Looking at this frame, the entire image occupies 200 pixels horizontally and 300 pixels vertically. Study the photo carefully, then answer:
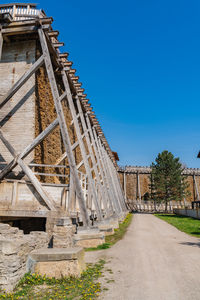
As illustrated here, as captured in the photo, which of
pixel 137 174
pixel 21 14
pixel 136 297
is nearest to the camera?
pixel 136 297

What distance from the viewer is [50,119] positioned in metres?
10.0

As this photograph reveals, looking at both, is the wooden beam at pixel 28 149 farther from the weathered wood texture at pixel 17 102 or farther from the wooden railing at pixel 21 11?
the wooden railing at pixel 21 11

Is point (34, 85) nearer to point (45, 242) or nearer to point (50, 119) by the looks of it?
point (50, 119)

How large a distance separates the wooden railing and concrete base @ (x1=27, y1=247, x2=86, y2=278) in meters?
9.37

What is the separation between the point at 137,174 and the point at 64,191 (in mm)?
30395

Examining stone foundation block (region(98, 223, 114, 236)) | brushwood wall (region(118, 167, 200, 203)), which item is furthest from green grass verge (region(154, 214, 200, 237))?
brushwood wall (region(118, 167, 200, 203))

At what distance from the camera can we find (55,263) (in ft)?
14.1

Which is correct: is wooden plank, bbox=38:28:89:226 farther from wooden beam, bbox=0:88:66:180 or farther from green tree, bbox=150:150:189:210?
green tree, bbox=150:150:189:210

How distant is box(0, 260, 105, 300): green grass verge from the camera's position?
3455 millimetres

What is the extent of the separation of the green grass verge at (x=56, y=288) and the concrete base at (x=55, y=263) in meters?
0.11

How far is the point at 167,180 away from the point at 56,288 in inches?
1142

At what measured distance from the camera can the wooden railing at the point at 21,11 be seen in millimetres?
→ 9586

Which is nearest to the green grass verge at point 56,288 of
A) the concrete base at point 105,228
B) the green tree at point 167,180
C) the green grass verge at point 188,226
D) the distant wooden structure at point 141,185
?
the concrete base at point 105,228

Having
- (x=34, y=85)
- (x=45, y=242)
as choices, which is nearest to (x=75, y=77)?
(x=34, y=85)
